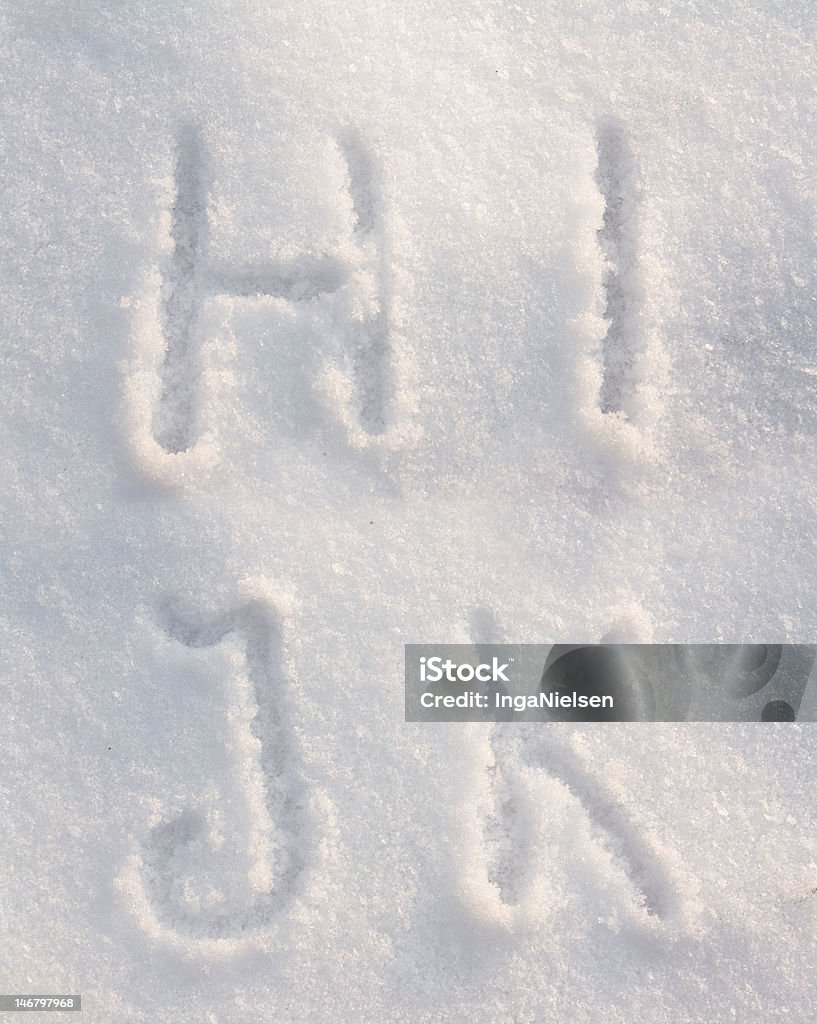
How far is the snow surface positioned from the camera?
1.67m

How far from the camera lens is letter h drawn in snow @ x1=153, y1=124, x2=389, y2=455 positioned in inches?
68.7

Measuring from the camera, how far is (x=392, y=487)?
68.7 inches

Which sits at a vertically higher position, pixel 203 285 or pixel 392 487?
pixel 203 285

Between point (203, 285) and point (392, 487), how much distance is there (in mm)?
545

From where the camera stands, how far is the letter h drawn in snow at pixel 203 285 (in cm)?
175

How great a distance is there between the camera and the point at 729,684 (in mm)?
1727

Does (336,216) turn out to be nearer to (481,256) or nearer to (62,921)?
(481,256)

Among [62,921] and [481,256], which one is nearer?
[62,921]

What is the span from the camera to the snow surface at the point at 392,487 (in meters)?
1.67

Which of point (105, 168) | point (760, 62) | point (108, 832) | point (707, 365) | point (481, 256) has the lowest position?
point (108, 832)

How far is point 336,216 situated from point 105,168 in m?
0.47

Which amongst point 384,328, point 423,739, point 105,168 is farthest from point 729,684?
point 105,168

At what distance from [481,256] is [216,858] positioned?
49.6 inches

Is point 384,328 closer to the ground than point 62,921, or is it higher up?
higher up
